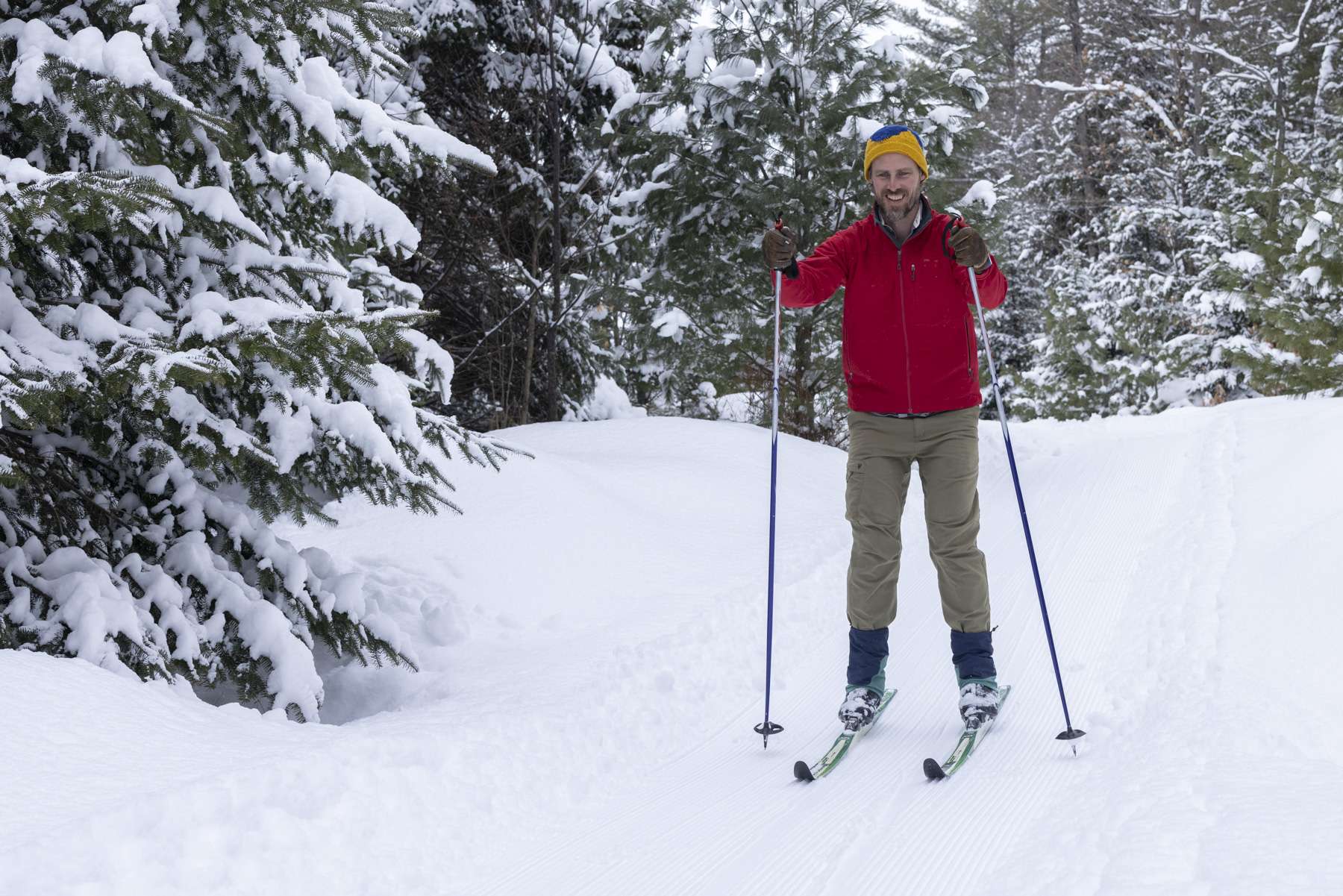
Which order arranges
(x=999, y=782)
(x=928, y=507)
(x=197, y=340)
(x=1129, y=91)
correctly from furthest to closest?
(x=1129, y=91), (x=928, y=507), (x=197, y=340), (x=999, y=782)

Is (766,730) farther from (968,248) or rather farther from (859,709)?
(968,248)

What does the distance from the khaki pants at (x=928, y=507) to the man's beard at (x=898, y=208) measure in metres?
0.74

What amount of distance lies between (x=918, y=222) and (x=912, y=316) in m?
0.36

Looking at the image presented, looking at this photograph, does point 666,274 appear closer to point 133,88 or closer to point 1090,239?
point 133,88

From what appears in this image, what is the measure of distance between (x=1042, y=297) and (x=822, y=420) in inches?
665

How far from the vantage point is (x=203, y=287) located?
3.91 m

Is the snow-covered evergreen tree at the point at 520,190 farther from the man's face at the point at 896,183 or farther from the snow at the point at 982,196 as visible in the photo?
the man's face at the point at 896,183

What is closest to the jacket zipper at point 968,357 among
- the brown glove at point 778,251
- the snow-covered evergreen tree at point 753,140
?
the brown glove at point 778,251

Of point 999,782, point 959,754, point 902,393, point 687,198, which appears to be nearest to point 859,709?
point 959,754

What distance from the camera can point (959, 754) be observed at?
351cm

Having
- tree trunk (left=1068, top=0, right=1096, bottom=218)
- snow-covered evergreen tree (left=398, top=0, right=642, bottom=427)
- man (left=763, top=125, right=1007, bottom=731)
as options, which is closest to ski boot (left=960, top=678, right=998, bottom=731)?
man (left=763, top=125, right=1007, bottom=731)

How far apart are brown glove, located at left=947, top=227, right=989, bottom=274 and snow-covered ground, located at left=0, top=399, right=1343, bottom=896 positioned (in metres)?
1.70

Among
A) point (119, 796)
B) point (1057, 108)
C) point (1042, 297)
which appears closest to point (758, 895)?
point (119, 796)

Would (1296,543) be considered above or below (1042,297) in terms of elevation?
below
